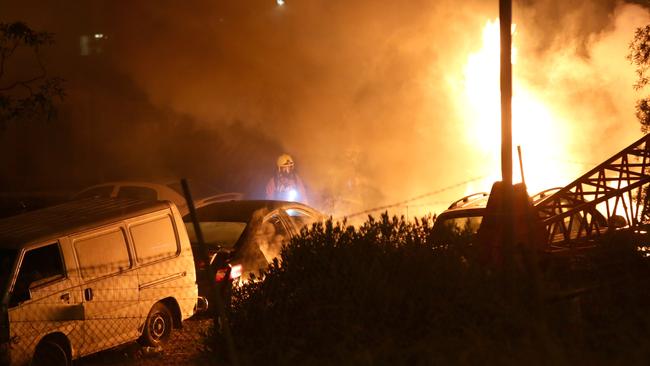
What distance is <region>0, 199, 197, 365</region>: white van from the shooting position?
690cm

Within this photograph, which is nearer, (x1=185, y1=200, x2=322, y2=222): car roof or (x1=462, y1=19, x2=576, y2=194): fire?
(x1=185, y1=200, x2=322, y2=222): car roof

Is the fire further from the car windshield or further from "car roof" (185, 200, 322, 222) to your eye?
the car windshield

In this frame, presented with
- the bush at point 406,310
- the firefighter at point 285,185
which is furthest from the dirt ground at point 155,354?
the firefighter at point 285,185

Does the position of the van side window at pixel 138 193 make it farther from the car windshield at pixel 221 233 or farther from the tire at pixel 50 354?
the tire at pixel 50 354

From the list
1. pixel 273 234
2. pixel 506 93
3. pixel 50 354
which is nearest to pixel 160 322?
pixel 50 354

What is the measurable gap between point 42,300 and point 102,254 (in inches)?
32.9

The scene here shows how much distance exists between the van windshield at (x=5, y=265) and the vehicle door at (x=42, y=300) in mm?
66

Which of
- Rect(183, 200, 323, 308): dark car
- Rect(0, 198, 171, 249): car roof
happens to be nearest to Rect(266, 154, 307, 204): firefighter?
Rect(183, 200, 323, 308): dark car

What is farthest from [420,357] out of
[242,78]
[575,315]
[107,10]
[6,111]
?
[107,10]

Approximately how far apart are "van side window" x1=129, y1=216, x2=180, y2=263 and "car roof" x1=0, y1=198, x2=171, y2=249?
0.15 metres

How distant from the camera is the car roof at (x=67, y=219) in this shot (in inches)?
287

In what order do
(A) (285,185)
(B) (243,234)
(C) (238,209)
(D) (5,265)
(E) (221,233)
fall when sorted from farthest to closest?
(A) (285,185) < (C) (238,209) < (E) (221,233) < (B) (243,234) < (D) (5,265)

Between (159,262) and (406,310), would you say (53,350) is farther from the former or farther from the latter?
(406,310)

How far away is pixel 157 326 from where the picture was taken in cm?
816
